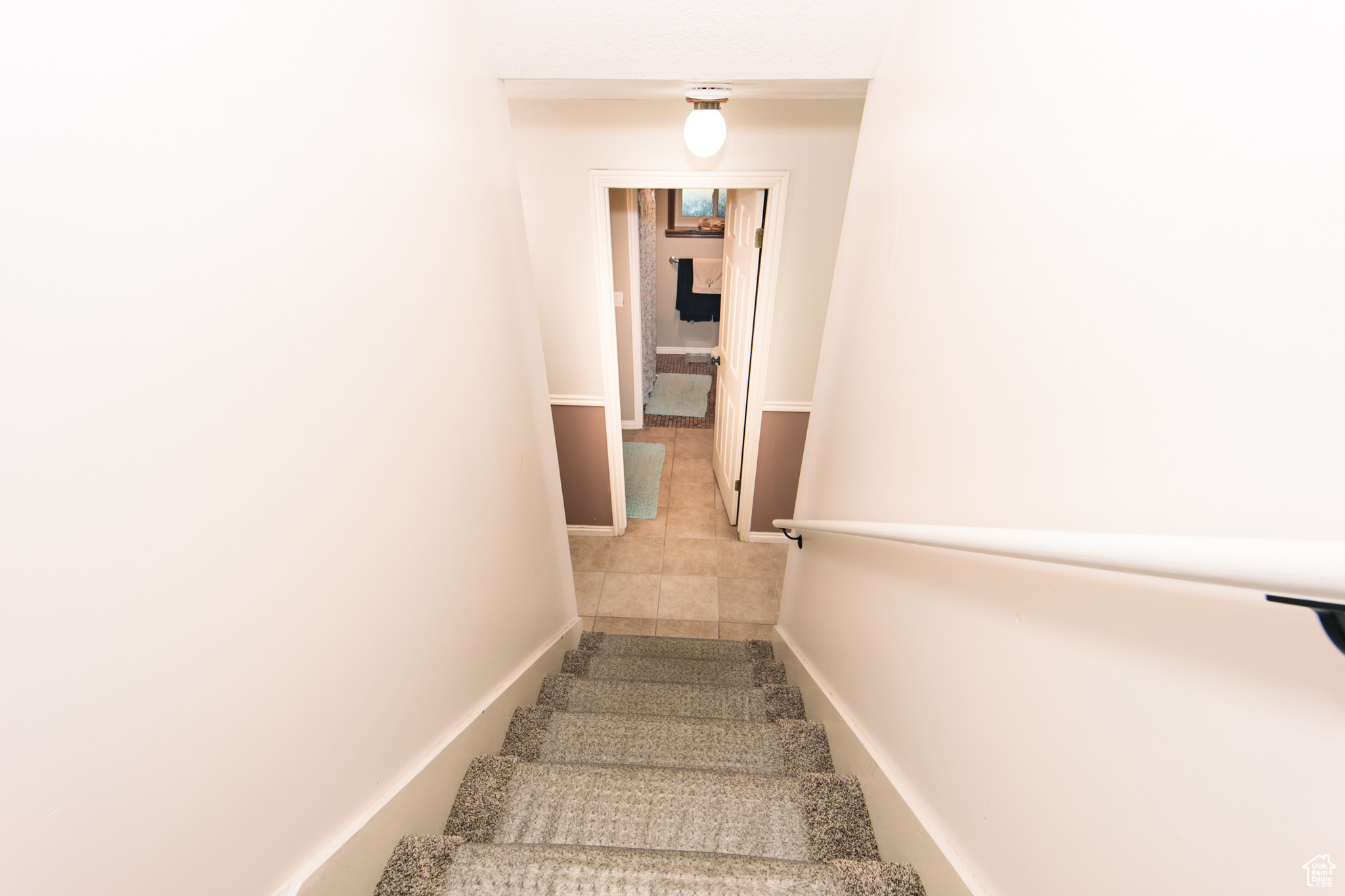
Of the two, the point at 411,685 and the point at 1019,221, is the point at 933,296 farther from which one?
the point at 411,685

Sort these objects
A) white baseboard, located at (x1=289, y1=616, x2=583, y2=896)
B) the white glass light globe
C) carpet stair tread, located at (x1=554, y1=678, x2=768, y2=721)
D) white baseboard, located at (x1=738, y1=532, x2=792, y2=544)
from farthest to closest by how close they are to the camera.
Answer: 1. white baseboard, located at (x1=738, y1=532, x2=792, y2=544)
2. the white glass light globe
3. carpet stair tread, located at (x1=554, y1=678, x2=768, y2=721)
4. white baseboard, located at (x1=289, y1=616, x2=583, y2=896)

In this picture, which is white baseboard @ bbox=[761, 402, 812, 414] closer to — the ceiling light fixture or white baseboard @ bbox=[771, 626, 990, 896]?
the ceiling light fixture

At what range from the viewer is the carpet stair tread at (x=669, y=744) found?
62.6 inches

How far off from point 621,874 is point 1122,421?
0.98 m

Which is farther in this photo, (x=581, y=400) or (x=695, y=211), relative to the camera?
(x=695, y=211)

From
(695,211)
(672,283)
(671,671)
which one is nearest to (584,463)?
(671,671)

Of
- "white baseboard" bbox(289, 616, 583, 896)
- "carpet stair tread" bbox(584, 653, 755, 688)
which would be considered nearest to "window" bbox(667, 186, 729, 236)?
"carpet stair tread" bbox(584, 653, 755, 688)

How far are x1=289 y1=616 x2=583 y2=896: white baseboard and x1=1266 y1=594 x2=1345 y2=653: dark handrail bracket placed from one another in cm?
116

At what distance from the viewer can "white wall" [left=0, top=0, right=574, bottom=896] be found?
1.61ft

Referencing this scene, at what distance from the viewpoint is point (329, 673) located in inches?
35.4

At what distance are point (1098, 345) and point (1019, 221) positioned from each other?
0.81 feet

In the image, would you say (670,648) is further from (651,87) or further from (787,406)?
(651,87)

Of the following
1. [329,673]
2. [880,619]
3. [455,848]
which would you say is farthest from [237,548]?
[880,619]

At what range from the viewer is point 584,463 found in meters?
3.42
